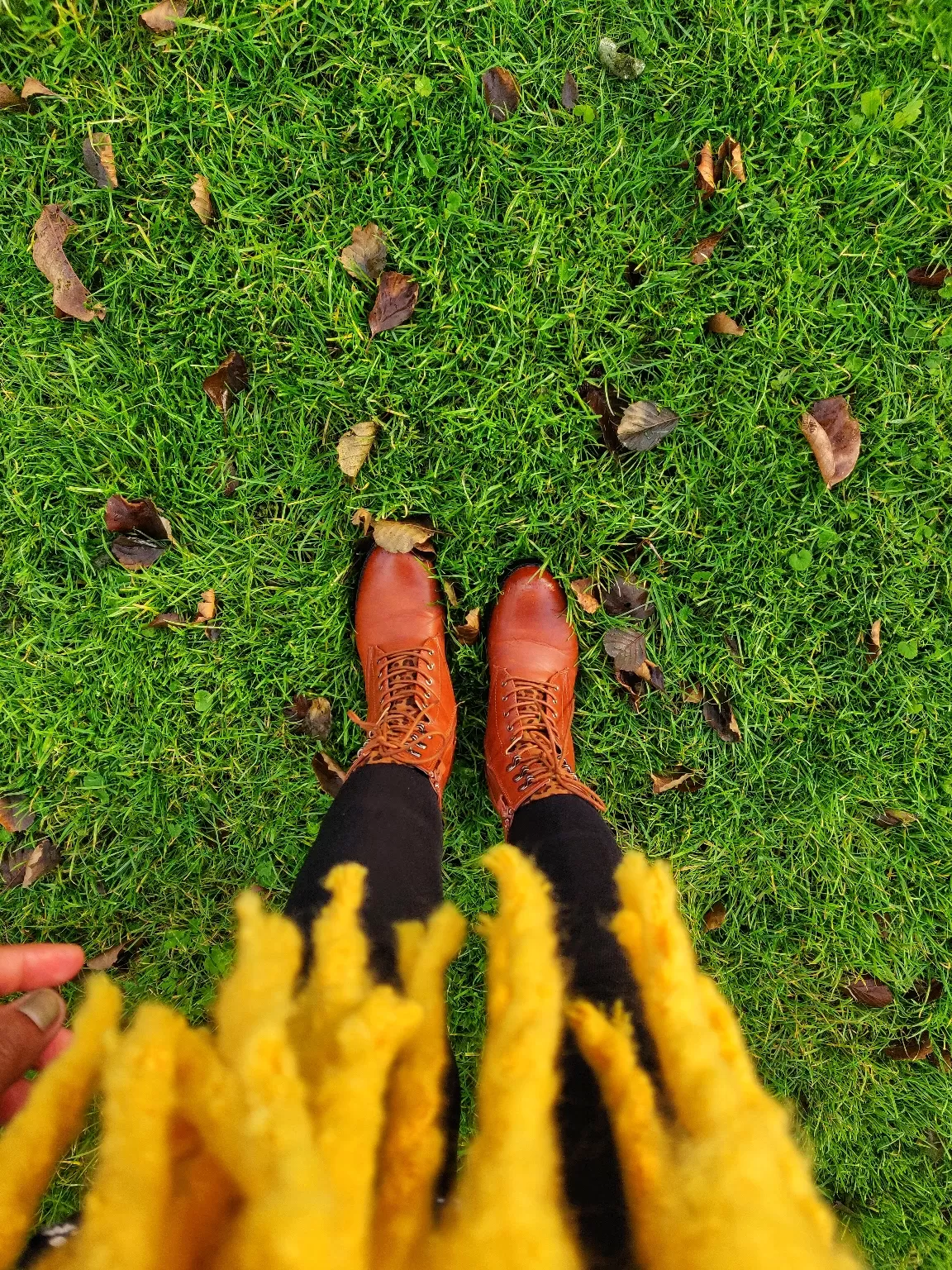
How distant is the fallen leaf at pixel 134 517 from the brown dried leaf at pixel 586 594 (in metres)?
1.26

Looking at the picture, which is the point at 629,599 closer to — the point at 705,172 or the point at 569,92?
the point at 705,172

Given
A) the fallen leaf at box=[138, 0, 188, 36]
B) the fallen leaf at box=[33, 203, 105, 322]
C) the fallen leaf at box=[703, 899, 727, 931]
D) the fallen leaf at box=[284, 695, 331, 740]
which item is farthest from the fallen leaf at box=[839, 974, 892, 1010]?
the fallen leaf at box=[138, 0, 188, 36]

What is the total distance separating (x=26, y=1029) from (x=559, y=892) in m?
1.21

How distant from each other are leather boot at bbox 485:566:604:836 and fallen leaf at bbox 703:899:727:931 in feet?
1.81

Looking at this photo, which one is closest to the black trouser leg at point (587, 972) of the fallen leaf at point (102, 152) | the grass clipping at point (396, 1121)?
the grass clipping at point (396, 1121)

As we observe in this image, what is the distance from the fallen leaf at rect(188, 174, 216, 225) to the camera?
6.88 ft

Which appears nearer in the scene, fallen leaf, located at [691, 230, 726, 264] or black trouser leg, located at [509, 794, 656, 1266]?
black trouser leg, located at [509, 794, 656, 1266]

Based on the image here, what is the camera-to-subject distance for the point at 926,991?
241 cm

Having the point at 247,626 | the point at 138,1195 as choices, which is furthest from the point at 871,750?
the point at 138,1195

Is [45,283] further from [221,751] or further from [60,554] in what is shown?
[221,751]

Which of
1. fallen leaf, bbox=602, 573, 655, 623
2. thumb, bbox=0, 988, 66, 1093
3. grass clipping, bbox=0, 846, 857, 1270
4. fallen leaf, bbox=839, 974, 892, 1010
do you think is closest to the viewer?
grass clipping, bbox=0, 846, 857, 1270

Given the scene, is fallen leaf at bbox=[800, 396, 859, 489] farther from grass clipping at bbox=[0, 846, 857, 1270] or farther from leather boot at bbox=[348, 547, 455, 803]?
grass clipping at bbox=[0, 846, 857, 1270]

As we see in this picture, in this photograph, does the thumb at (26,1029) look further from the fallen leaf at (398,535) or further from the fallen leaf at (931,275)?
the fallen leaf at (931,275)

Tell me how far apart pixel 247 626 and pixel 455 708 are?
0.70m
